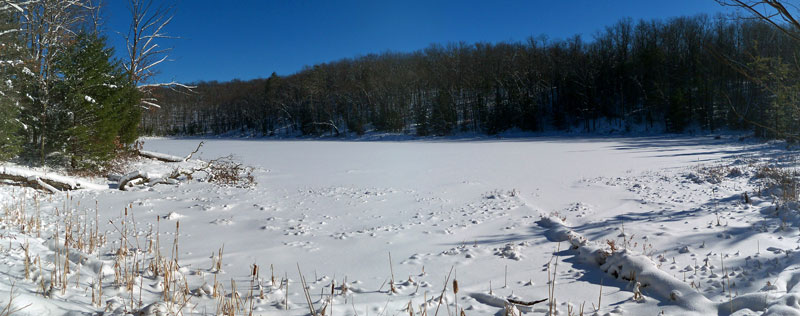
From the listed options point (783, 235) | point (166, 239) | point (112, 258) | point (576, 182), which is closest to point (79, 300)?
point (112, 258)

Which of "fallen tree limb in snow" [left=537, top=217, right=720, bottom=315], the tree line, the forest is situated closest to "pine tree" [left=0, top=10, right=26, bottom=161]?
the tree line

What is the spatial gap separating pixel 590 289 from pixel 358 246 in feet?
9.15

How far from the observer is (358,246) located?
17.3ft

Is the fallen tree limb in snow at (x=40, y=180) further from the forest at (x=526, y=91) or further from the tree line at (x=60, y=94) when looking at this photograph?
the forest at (x=526, y=91)

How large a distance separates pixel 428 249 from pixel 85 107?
41.0 ft

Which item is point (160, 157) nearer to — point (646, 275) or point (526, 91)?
point (646, 275)

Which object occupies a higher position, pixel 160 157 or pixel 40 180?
pixel 160 157

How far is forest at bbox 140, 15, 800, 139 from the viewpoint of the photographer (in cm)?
3997

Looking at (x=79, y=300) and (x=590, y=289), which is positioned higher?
(x=79, y=300)

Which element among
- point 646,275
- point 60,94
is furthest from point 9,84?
point 646,275

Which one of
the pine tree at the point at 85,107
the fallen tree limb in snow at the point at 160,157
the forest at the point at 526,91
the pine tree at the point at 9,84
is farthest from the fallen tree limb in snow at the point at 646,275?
the forest at the point at 526,91

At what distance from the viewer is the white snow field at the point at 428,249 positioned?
310 cm

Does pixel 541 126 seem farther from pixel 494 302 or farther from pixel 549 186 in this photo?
pixel 494 302

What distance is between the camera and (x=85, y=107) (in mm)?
12242
